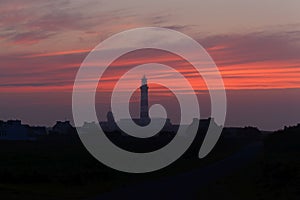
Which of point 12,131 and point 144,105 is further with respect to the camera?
point 144,105

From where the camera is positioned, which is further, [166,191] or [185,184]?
[185,184]

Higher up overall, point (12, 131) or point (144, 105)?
point (144, 105)

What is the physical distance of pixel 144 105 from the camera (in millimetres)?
166625

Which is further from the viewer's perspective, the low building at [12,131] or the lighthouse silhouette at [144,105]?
the lighthouse silhouette at [144,105]

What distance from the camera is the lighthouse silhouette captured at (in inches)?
6462

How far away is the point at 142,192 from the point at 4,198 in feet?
19.1

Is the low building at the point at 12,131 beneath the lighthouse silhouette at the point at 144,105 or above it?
beneath

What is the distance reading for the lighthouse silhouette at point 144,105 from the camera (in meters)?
164

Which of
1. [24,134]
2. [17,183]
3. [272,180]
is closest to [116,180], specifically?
[17,183]

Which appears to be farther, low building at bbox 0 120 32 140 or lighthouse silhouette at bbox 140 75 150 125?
lighthouse silhouette at bbox 140 75 150 125

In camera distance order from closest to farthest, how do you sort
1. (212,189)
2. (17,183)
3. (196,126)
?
(212,189), (17,183), (196,126)

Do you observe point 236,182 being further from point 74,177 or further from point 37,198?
point 37,198

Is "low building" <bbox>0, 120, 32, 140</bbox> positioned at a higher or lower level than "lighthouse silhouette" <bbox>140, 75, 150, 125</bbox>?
lower

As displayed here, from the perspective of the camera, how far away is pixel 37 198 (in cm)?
2627
